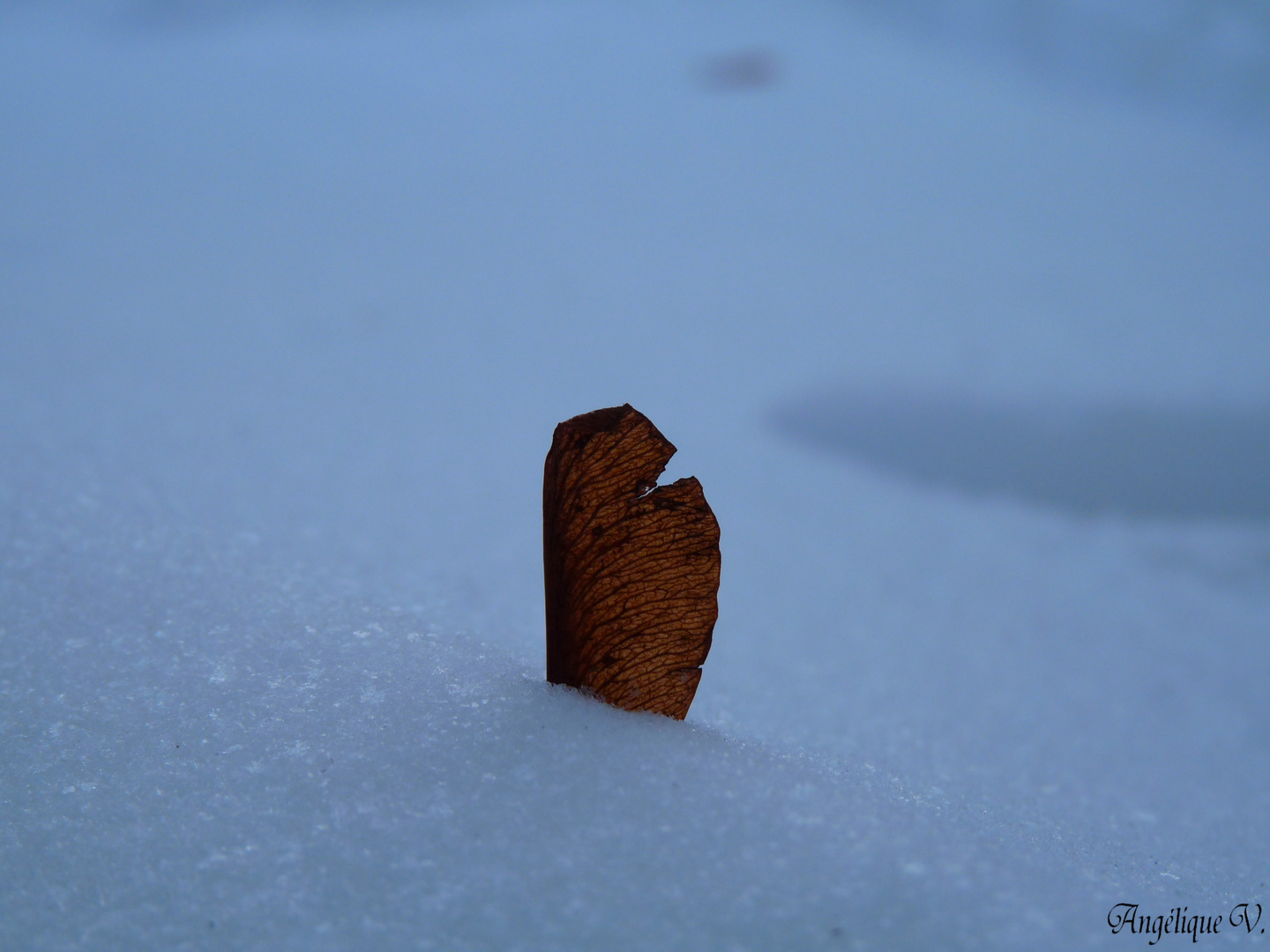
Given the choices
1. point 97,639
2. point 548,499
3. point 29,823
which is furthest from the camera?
point 97,639

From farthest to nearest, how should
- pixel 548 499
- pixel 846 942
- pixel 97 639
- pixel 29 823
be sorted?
1. pixel 97 639
2. pixel 548 499
3. pixel 29 823
4. pixel 846 942

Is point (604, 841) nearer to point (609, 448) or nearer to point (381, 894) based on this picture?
point (381, 894)

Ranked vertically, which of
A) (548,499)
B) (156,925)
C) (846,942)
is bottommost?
(156,925)

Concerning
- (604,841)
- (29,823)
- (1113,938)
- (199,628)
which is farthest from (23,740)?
(1113,938)

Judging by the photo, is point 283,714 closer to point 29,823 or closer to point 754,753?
point 29,823

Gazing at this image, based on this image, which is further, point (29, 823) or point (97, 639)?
point (97, 639)

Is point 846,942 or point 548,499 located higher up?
point 548,499

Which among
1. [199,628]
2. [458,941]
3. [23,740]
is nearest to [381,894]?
[458,941]
